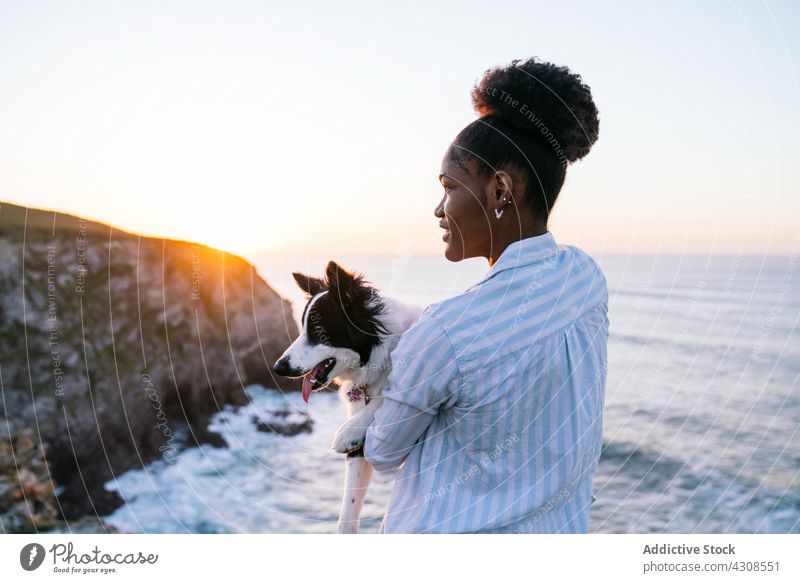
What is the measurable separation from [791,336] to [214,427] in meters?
9.13

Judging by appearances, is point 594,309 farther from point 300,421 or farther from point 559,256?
point 300,421

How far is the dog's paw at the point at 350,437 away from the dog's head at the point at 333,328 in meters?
0.34

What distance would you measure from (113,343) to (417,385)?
607 centimetres

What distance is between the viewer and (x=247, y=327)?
835cm

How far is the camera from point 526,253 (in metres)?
1.81

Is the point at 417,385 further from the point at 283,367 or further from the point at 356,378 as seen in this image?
the point at 283,367

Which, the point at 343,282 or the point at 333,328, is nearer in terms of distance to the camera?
the point at 343,282

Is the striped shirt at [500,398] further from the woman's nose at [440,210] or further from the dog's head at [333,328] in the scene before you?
the dog's head at [333,328]

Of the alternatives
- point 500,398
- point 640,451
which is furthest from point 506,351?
point 640,451

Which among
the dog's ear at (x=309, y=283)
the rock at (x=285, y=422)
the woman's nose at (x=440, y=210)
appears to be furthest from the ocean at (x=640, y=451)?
the woman's nose at (x=440, y=210)

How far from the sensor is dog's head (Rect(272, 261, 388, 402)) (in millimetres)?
2826

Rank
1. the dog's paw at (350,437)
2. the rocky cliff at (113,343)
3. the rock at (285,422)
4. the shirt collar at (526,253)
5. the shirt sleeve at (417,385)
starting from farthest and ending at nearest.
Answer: the rock at (285,422)
the rocky cliff at (113,343)
the dog's paw at (350,437)
the shirt collar at (526,253)
the shirt sleeve at (417,385)

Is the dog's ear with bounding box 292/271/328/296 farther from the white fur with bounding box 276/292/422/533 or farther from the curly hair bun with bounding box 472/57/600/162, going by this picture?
the curly hair bun with bounding box 472/57/600/162

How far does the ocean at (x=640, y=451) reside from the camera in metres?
7.04
